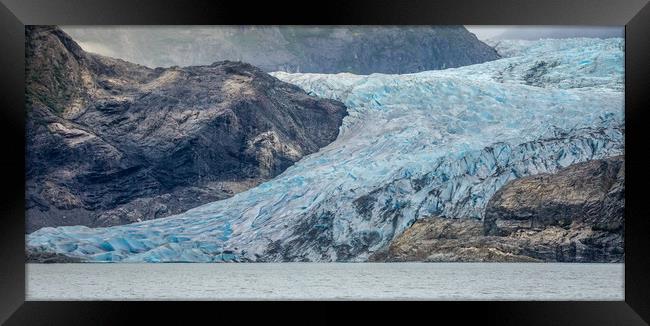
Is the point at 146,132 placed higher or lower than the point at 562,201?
higher

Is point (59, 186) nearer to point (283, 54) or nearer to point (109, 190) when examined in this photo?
point (109, 190)

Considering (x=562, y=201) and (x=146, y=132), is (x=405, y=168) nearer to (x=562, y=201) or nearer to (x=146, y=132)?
(x=562, y=201)

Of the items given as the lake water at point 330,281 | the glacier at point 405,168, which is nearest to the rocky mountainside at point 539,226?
the glacier at point 405,168

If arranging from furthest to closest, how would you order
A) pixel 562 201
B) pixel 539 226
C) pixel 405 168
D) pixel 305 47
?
pixel 305 47 < pixel 405 168 < pixel 562 201 < pixel 539 226

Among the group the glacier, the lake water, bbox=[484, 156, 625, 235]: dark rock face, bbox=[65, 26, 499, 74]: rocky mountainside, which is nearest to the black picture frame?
the lake water
